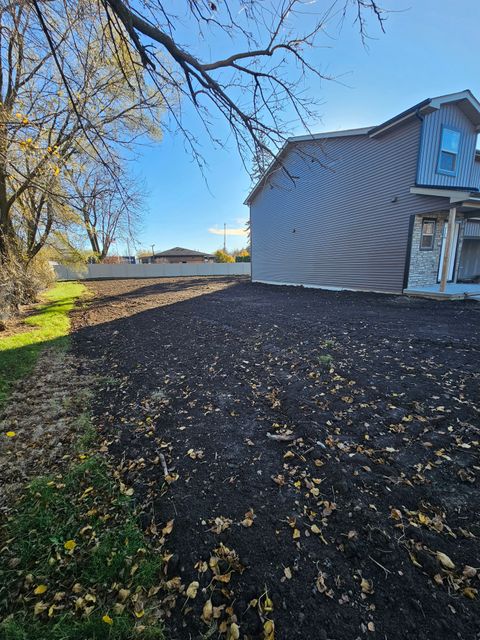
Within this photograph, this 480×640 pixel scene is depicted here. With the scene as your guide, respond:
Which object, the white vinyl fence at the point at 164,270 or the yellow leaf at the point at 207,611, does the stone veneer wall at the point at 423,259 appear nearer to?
the yellow leaf at the point at 207,611

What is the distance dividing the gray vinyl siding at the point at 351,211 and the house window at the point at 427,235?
711 millimetres

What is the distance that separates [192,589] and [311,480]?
1133mm

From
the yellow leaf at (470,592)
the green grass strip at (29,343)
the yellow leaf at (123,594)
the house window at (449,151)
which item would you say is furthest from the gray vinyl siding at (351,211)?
the yellow leaf at (123,594)

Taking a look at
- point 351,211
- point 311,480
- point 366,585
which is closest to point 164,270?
point 351,211

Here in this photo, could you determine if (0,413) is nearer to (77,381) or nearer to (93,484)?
(77,381)

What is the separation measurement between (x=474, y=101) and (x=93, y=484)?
15.4 metres

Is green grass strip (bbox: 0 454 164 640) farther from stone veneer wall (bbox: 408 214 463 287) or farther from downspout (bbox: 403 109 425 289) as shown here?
stone veneer wall (bbox: 408 214 463 287)

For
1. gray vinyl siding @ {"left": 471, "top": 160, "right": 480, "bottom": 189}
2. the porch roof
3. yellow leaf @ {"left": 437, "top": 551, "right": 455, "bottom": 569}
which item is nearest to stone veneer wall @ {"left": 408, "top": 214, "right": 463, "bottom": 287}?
the porch roof

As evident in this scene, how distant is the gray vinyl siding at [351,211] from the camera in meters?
10.5

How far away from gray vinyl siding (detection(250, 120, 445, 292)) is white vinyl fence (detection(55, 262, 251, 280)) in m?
17.0

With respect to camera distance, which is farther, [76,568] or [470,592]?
[76,568]

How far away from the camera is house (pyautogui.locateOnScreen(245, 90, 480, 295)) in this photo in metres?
10.0

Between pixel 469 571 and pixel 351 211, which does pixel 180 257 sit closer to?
pixel 351 211

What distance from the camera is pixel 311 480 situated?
7.71 feet
